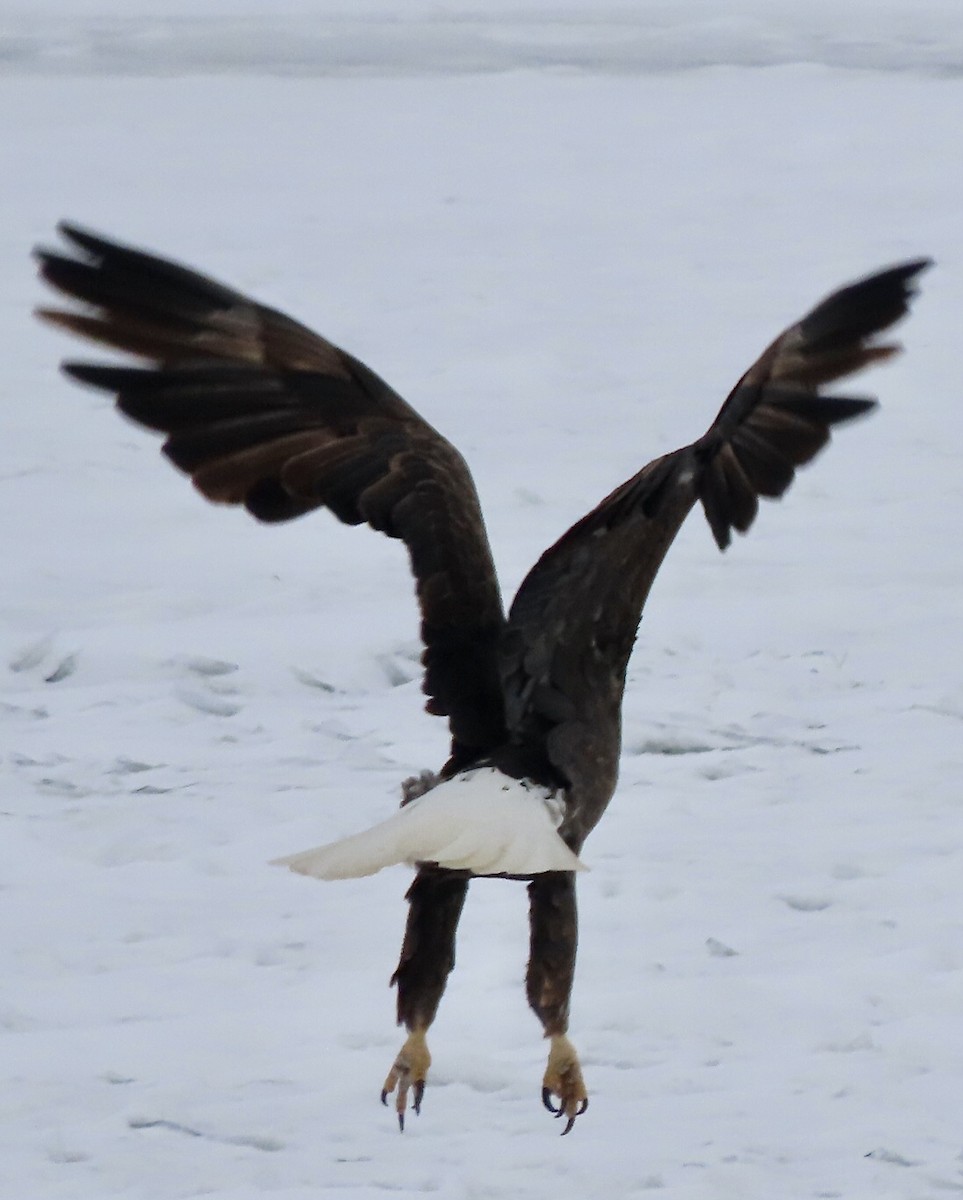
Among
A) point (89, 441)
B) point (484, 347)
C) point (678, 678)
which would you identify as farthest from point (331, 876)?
point (484, 347)

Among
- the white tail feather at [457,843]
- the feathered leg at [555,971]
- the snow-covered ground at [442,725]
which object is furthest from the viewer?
the snow-covered ground at [442,725]

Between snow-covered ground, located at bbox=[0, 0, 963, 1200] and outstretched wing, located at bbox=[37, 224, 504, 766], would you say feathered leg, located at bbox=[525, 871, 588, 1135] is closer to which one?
snow-covered ground, located at bbox=[0, 0, 963, 1200]

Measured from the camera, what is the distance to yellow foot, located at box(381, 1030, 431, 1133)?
3338 mm

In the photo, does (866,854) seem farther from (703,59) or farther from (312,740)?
(703,59)

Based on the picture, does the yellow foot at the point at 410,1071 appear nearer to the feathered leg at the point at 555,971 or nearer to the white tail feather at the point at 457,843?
the feathered leg at the point at 555,971

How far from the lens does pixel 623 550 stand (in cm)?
338

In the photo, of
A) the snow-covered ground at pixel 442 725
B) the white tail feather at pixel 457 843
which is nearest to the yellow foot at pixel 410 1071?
the snow-covered ground at pixel 442 725

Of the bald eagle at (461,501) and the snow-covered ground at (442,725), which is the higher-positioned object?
the bald eagle at (461,501)

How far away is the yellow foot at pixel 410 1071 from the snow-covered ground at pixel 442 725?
12 centimetres

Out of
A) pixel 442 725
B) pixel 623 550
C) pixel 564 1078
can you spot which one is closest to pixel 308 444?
pixel 623 550

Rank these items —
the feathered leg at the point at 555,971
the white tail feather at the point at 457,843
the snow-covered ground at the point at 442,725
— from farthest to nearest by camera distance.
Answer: the snow-covered ground at the point at 442,725
the feathered leg at the point at 555,971
the white tail feather at the point at 457,843

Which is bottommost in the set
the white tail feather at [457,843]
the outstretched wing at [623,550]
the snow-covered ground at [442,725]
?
the snow-covered ground at [442,725]

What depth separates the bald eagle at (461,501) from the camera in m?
3.31

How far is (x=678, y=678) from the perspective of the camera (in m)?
5.46
